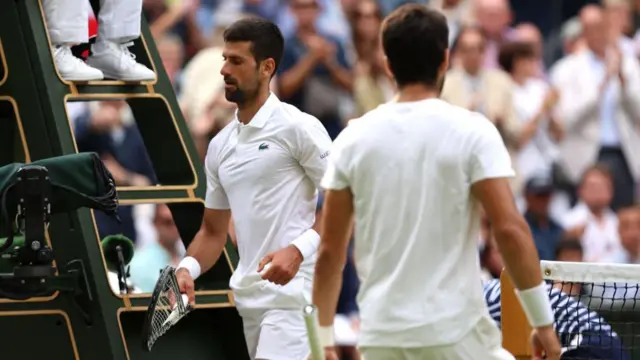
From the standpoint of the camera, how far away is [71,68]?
316 inches

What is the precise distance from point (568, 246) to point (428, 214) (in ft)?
26.7

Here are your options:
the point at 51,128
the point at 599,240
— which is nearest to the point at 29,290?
the point at 51,128

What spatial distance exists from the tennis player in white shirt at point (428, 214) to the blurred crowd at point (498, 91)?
23.7 feet

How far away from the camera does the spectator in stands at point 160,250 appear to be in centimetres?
1232

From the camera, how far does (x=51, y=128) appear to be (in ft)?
25.9

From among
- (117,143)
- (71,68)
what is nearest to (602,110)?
(117,143)

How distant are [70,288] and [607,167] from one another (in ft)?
25.1

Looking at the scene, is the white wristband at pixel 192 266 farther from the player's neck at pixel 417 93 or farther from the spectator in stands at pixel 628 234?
the spectator in stands at pixel 628 234

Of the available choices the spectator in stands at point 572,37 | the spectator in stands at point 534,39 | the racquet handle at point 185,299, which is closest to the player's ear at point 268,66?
the racquet handle at point 185,299

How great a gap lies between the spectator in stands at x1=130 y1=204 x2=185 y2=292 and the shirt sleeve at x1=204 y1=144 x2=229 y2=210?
4.34m

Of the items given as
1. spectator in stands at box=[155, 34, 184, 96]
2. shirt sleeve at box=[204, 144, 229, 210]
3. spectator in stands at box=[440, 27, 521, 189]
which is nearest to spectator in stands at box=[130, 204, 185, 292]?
spectator in stands at box=[155, 34, 184, 96]

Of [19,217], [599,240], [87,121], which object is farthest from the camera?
[599,240]

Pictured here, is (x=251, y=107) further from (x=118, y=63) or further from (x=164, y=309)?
(x=164, y=309)

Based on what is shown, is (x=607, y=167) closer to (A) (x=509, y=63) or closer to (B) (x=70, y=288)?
(A) (x=509, y=63)
